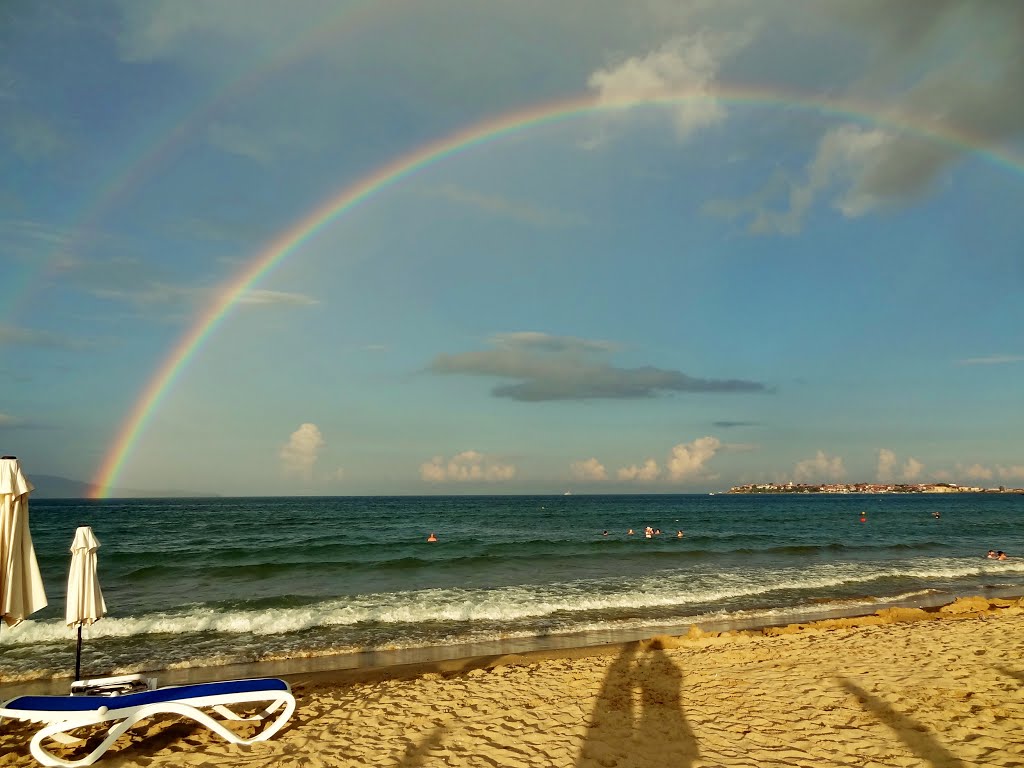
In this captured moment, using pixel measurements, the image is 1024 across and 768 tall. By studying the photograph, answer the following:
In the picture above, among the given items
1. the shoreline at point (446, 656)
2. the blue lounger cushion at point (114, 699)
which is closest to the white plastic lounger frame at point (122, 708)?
the blue lounger cushion at point (114, 699)

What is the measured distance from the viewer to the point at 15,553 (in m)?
7.11

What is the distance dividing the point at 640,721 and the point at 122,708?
611 centimetres

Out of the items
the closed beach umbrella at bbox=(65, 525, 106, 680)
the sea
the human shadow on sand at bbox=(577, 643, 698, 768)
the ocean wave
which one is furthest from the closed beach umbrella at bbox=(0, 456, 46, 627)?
the ocean wave

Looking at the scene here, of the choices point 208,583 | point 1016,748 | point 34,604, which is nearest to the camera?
point 1016,748

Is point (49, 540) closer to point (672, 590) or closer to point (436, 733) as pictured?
point (672, 590)

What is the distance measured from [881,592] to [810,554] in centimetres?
1161

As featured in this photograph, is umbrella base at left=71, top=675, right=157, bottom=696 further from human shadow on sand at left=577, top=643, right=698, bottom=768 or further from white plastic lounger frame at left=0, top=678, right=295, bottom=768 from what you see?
human shadow on sand at left=577, top=643, right=698, bottom=768

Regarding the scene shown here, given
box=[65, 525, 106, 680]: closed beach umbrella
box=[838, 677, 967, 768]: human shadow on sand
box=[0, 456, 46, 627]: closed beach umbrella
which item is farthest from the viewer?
box=[65, 525, 106, 680]: closed beach umbrella

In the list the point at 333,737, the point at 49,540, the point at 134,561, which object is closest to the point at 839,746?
the point at 333,737

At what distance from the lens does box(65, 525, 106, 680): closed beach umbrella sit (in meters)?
8.20

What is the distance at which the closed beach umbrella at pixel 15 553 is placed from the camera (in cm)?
700

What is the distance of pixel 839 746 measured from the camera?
6.65 m

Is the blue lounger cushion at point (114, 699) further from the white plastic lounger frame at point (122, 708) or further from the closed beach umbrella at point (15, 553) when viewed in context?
the closed beach umbrella at point (15, 553)

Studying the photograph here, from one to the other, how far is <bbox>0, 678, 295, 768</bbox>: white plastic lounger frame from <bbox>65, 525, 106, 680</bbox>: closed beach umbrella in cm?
145
